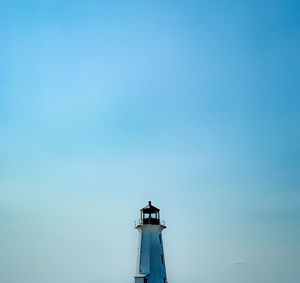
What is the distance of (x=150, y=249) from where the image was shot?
3919cm

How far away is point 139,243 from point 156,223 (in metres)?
2.65

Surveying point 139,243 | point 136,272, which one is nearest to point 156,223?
point 139,243

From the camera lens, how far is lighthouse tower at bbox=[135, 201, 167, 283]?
38.6 metres

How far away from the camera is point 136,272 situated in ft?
129

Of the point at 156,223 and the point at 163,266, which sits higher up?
the point at 156,223

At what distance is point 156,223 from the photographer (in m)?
40.7

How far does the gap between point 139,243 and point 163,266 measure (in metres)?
3.33

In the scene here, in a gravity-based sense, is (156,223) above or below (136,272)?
above

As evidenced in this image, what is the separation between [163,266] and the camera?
1575 inches

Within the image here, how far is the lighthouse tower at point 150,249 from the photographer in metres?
38.6

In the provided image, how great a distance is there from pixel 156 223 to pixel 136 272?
17.0 ft

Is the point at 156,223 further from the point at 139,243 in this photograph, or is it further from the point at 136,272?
the point at 136,272

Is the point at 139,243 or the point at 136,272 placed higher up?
the point at 139,243
